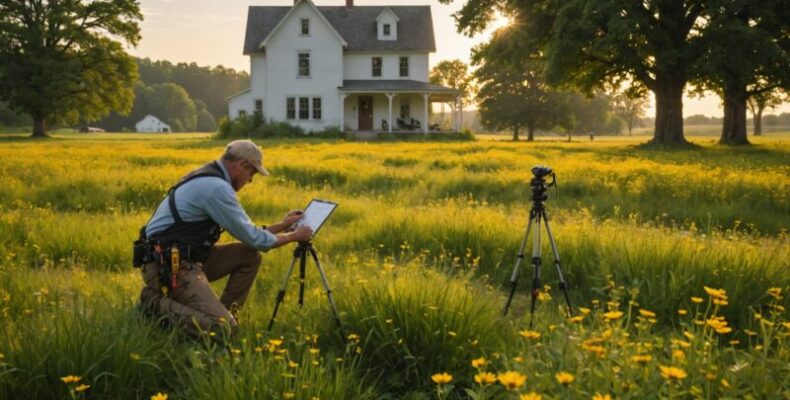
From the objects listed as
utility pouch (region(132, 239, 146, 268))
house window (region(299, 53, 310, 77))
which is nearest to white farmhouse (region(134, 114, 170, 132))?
house window (region(299, 53, 310, 77))

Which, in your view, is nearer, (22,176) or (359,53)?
(22,176)

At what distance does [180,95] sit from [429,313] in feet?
451

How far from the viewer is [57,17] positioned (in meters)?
49.7

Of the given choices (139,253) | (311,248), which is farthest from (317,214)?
(139,253)

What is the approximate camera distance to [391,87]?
43375 mm

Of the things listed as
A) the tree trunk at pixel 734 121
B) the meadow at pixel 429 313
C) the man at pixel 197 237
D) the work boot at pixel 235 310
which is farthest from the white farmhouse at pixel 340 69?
the man at pixel 197 237

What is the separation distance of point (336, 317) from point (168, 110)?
136m

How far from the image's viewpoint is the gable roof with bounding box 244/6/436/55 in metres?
46.1

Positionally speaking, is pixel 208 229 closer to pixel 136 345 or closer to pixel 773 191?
pixel 136 345

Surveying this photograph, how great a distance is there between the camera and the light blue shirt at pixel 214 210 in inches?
184

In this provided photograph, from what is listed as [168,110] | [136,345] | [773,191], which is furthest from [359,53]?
[168,110]

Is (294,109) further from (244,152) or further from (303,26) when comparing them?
(244,152)

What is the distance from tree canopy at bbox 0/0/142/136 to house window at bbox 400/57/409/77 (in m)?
24.6

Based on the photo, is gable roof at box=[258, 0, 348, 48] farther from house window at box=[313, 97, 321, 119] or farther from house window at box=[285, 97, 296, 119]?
house window at box=[313, 97, 321, 119]
